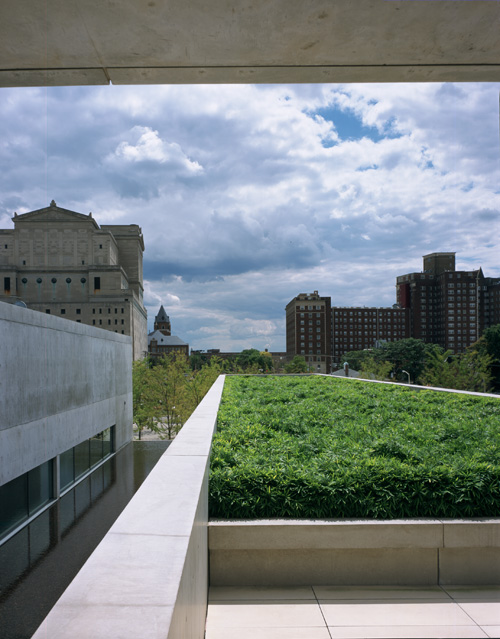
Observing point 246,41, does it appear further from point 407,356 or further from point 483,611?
point 407,356

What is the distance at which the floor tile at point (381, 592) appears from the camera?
157 inches

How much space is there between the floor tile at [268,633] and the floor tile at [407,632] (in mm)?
105

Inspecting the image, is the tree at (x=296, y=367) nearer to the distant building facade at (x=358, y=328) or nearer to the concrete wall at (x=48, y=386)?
the concrete wall at (x=48, y=386)

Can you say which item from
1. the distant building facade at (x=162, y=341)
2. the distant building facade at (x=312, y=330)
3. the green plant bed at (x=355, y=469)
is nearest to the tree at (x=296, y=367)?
the distant building facade at (x=312, y=330)

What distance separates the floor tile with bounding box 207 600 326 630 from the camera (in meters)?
3.59

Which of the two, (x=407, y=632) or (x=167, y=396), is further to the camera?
(x=167, y=396)

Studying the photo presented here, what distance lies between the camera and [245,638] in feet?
11.2

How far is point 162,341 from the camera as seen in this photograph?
540 feet

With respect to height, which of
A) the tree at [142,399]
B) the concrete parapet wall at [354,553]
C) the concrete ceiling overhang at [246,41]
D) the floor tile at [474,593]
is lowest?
the tree at [142,399]

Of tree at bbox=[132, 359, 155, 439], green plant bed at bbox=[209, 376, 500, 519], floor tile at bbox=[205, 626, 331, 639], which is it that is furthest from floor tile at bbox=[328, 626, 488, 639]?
tree at bbox=[132, 359, 155, 439]

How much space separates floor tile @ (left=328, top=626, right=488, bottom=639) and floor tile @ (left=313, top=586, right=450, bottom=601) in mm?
427

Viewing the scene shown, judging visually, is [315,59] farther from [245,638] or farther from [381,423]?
[381,423]

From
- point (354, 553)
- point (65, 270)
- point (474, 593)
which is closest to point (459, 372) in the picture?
point (474, 593)

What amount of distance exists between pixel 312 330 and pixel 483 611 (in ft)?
387
